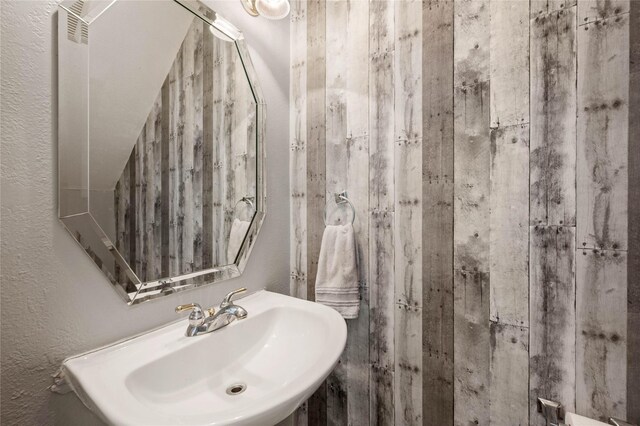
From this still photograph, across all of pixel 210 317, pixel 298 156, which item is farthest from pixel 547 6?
pixel 210 317

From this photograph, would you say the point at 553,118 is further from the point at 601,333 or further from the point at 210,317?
the point at 210,317

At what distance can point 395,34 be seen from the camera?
1124 mm

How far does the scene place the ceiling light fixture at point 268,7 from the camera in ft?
3.76

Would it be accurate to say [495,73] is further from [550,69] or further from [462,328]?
[462,328]

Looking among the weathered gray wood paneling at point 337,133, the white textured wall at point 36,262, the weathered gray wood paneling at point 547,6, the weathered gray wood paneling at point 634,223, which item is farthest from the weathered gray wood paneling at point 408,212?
the white textured wall at point 36,262

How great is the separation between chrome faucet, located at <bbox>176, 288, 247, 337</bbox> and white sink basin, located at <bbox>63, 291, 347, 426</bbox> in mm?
21

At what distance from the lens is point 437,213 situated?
105 centimetres

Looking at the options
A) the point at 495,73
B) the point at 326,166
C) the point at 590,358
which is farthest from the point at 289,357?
the point at 495,73

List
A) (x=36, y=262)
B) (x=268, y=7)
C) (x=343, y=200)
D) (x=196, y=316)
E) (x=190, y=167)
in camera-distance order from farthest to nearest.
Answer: (x=343, y=200) → (x=268, y=7) → (x=190, y=167) → (x=196, y=316) → (x=36, y=262)

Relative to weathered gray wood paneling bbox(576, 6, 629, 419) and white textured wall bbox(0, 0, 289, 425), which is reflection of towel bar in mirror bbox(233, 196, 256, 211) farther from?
weathered gray wood paneling bbox(576, 6, 629, 419)

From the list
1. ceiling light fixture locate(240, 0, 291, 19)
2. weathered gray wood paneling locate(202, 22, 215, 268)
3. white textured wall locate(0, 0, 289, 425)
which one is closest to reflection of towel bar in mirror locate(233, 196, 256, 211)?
weathered gray wood paneling locate(202, 22, 215, 268)

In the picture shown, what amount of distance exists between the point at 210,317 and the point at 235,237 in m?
0.35

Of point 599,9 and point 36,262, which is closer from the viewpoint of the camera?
point 36,262

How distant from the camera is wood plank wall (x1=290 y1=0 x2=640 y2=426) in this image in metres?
0.81
